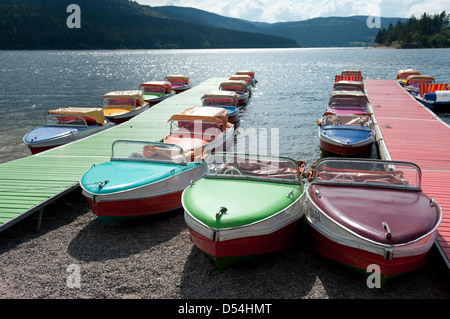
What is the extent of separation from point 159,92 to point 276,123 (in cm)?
1146

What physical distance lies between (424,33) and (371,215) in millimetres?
189896

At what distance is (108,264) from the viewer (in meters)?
7.49

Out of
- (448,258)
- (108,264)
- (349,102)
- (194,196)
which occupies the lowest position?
(108,264)

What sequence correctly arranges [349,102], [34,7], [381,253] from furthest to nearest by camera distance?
[34,7]
[349,102]
[381,253]

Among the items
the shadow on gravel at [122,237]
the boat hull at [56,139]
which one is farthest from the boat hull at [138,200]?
the boat hull at [56,139]

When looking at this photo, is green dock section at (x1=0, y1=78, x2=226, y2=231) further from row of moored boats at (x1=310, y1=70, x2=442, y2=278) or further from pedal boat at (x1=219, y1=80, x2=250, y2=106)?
pedal boat at (x1=219, y1=80, x2=250, y2=106)

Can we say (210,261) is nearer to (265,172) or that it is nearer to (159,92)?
(265,172)

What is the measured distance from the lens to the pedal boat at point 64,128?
615 inches

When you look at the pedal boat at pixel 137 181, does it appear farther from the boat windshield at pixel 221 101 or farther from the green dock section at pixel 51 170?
the boat windshield at pixel 221 101

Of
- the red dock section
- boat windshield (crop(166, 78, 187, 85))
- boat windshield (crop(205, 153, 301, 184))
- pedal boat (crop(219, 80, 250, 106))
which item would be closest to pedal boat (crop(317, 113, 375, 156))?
the red dock section

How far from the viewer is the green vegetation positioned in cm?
15488

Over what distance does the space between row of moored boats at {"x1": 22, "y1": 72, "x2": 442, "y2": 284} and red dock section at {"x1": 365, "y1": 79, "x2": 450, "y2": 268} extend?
1315 mm

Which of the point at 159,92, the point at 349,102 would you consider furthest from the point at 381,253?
the point at 159,92

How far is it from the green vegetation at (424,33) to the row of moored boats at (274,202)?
181794mm
